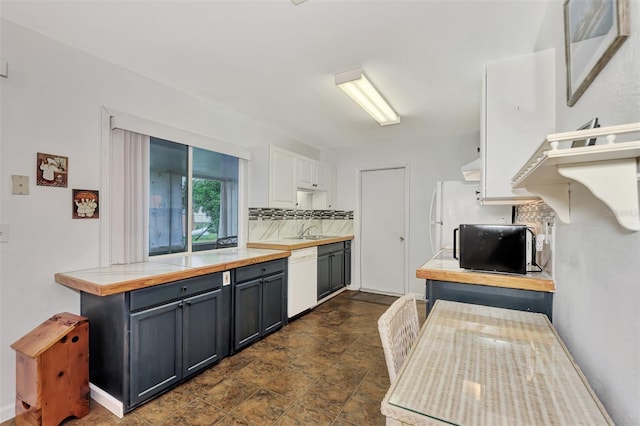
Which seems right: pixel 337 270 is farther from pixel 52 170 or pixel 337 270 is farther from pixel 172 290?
pixel 52 170

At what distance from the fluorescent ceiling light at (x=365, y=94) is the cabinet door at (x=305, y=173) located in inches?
50.5

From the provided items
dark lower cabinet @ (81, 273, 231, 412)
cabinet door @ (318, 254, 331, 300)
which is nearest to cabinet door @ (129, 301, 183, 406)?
dark lower cabinet @ (81, 273, 231, 412)

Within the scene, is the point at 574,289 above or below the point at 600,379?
above

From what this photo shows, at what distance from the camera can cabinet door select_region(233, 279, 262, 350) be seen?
8.72ft

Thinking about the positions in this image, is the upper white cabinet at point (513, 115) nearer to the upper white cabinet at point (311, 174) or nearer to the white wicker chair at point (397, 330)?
the white wicker chair at point (397, 330)

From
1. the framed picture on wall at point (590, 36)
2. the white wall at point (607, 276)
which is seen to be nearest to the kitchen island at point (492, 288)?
the white wall at point (607, 276)

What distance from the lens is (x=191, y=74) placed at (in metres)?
2.49

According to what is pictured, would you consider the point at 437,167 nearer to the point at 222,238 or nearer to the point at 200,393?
the point at 222,238

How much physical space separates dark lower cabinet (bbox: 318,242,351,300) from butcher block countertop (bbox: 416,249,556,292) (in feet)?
7.08

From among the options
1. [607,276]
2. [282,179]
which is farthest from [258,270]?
[607,276]

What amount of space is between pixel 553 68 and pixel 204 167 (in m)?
3.05

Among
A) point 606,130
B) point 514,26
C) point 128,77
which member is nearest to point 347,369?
point 606,130

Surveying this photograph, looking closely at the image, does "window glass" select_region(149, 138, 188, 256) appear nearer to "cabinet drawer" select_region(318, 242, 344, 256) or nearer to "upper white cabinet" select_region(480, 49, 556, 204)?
"cabinet drawer" select_region(318, 242, 344, 256)

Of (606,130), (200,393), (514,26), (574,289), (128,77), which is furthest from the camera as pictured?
(128,77)
